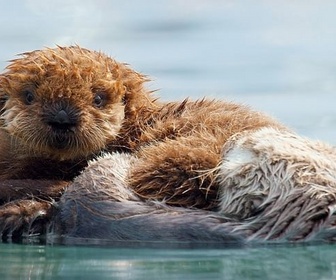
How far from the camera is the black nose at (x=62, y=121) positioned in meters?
4.21

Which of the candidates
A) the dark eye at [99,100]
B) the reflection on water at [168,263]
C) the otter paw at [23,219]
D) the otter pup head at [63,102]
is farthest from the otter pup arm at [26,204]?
the dark eye at [99,100]

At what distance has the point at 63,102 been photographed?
4.23 m

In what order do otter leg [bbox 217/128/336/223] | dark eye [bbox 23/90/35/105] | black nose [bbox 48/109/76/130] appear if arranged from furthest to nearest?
dark eye [bbox 23/90/35/105] < black nose [bbox 48/109/76/130] < otter leg [bbox 217/128/336/223]

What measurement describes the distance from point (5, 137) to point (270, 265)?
2.41m

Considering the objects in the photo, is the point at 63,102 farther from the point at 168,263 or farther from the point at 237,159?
the point at 168,263

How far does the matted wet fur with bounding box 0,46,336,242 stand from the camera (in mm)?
3719

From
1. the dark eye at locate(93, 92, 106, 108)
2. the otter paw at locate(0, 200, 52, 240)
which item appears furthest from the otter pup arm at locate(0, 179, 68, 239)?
the dark eye at locate(93, 92, 106, 108)

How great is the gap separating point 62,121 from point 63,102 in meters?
0.11

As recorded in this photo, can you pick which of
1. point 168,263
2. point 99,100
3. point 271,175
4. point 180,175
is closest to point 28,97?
point 99,100

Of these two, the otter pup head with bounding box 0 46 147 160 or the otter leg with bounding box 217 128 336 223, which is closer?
the otter leg with bounding box 217 128 336 223

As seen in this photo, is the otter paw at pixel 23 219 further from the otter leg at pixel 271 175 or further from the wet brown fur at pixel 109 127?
the otter leg at pixel 271 175

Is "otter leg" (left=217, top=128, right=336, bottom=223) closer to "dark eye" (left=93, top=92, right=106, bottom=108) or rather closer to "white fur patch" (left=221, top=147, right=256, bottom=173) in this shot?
"white fur patch" (left=221, top=147, right=256, bottom=173)

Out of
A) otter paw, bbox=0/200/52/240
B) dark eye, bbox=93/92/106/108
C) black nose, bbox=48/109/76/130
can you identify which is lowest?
otter paw, bbox=0/200/52/240

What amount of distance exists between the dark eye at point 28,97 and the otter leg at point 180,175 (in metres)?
0.73
